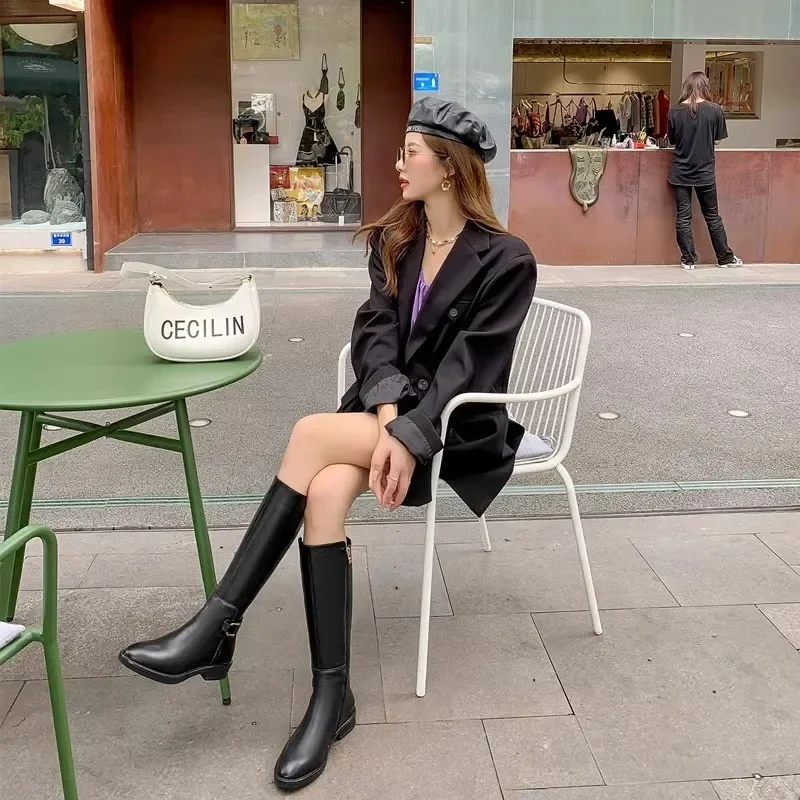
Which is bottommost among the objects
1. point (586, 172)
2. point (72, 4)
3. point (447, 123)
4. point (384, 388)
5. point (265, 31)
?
point (384, 388)

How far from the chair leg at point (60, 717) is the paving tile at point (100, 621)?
61 centimetres

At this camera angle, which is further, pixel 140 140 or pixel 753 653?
pixel 140 140

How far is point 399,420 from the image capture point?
7.07ft

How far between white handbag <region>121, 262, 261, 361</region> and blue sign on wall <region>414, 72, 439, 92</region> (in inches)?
255

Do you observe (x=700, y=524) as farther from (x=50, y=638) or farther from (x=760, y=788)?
(x=50, y=638)

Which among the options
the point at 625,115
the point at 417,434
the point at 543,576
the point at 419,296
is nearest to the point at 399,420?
the point at 417,434

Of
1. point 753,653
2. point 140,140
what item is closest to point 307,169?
point 140,140

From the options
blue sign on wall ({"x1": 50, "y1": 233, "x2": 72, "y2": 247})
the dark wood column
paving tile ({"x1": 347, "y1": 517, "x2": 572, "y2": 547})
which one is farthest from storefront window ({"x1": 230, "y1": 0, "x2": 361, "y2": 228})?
paving tile ({"x1": 347, "y1": 517, "x2": 572, "y2": 547})

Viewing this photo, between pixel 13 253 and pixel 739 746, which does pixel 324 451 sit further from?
pixel 13 253

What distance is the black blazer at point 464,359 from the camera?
Answer: 7.44 ft

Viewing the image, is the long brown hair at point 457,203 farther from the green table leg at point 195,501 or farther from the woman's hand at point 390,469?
the green table leg at point 195,501

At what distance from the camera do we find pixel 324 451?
7.06 feet

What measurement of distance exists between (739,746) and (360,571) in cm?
122

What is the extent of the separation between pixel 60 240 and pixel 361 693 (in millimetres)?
8164
